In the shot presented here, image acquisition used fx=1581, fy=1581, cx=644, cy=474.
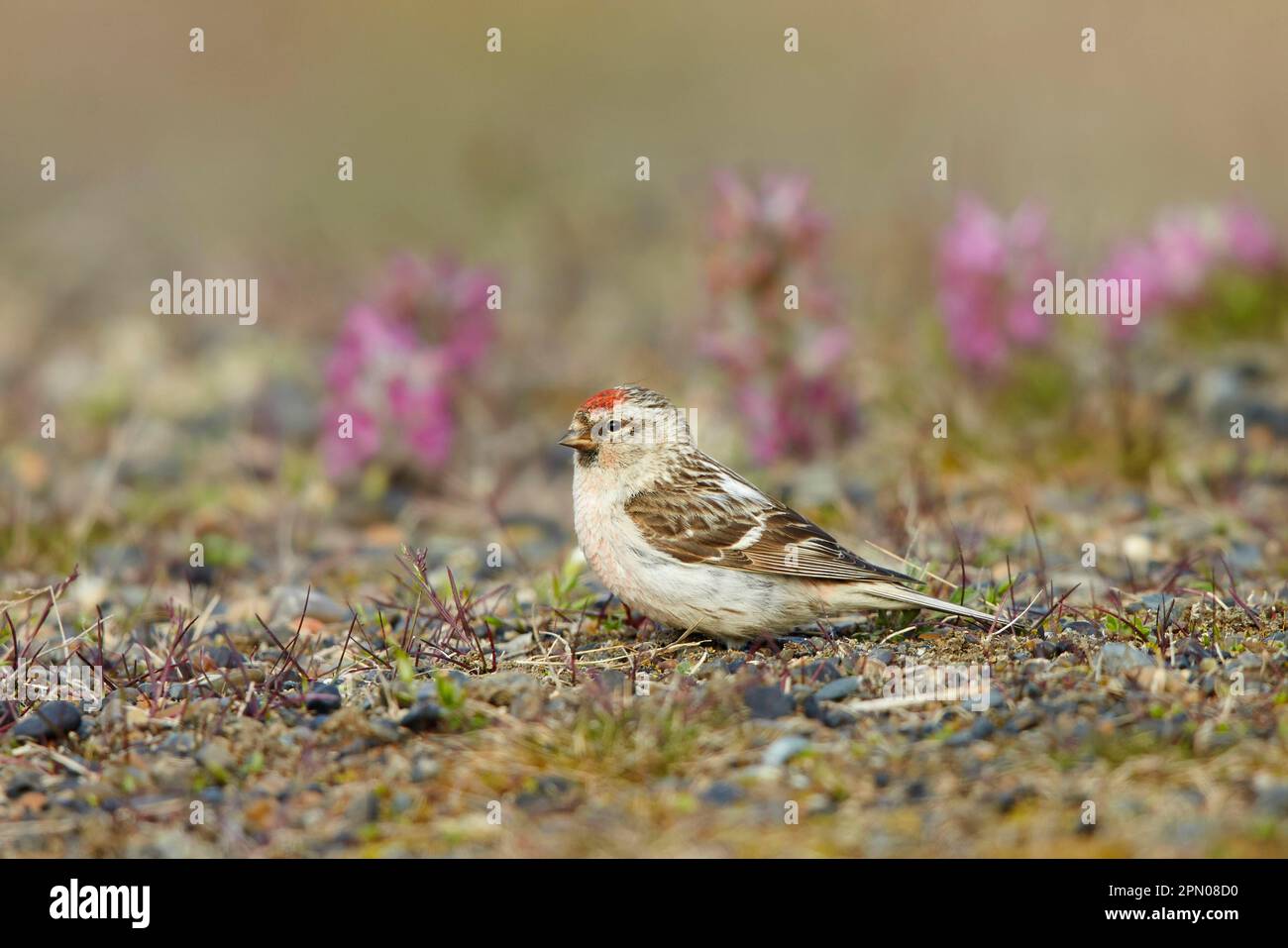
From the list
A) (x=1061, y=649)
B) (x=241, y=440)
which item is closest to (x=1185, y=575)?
(x=1061, y=649)

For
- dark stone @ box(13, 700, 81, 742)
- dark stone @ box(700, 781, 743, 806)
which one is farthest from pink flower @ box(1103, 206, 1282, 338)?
dark stone @ box(13, 700, 81, 742)

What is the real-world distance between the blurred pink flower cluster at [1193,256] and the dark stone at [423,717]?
22.0ft

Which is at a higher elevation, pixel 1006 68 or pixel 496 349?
pixel 1006 68

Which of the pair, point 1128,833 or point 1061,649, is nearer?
point 1128,833

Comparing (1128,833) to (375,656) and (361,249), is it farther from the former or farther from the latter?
(361,249)

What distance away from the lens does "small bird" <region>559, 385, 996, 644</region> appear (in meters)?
6.05

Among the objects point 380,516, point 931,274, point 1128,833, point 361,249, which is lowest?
point 1128,833

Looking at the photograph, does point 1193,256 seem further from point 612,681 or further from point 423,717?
point 423,717

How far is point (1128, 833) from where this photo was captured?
411 cm

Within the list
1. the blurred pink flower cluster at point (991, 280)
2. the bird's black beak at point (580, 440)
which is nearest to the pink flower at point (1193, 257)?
the blurred pink flower cluster at point (991, 280)

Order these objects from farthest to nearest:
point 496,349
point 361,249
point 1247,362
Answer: point 361,249 → point 496,349 → point 1247,362

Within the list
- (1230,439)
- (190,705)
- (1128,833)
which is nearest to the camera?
(1128,833)

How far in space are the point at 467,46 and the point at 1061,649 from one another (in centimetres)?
1935

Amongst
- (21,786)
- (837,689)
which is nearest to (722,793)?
(837,689)
